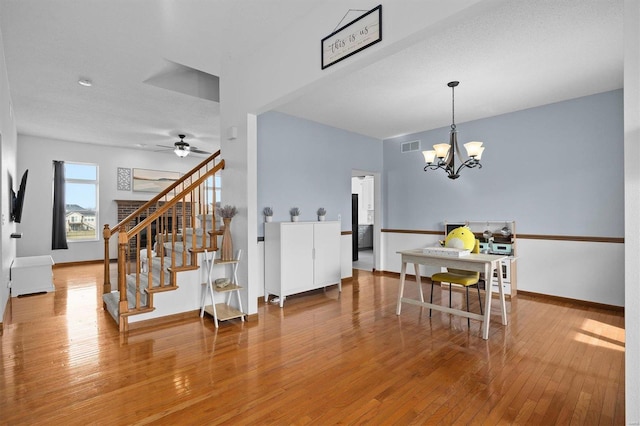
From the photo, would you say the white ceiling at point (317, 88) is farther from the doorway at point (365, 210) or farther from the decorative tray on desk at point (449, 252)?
the doorway at point (365, 210)

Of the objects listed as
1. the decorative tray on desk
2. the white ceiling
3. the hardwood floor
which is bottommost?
the hardwood floor

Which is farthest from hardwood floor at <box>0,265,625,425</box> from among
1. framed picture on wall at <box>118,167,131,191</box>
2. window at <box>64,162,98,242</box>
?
framed picture on wall at <box>118,167,131,191</box>

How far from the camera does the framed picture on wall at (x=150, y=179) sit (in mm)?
8242

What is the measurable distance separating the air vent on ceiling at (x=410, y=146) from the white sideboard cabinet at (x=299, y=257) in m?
2.25

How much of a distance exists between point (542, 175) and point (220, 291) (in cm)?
464

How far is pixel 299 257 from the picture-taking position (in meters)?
4.61

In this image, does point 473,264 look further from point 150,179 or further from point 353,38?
point 150,179

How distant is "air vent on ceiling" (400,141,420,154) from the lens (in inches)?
240

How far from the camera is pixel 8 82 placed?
4141 mm

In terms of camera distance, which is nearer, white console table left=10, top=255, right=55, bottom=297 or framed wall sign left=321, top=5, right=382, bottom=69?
framed wall sign left=321, top=5, right=382, bottom=69

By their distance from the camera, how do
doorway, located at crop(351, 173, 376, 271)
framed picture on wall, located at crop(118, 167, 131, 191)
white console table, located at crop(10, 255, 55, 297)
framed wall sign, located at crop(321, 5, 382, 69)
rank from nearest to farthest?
1. framed wall sign, located at crop(321, 5, 382, 69)
2. white console table, located at crop(10, 255, 55, 297)
3. framed picture on wall, located at crop(118, 167, 131, 191)
4. doorway, located at crop(351, 173, 376, 271)

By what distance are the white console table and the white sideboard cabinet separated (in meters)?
3.39

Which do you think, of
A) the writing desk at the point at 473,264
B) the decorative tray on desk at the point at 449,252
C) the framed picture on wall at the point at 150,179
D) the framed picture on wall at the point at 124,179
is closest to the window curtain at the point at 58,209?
the framed picture on wall at the point at 124,179

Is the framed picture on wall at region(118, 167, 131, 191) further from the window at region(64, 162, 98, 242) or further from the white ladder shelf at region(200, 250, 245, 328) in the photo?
the white ladder shelf at region(200, 250, 245, 328)
